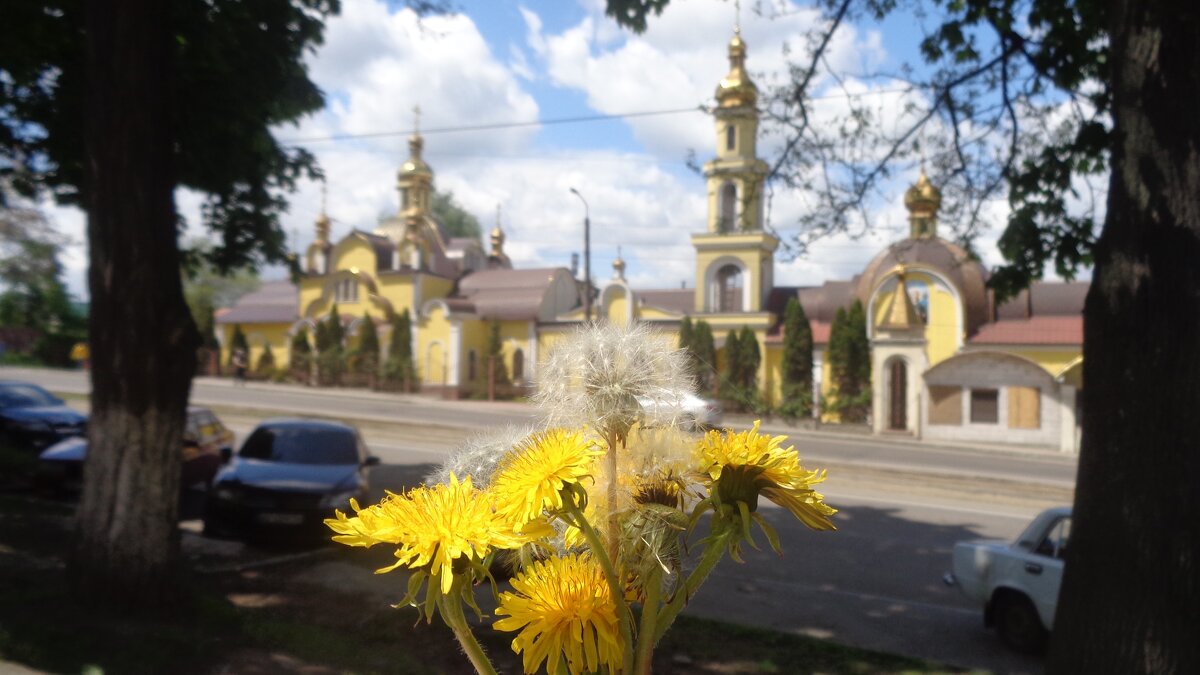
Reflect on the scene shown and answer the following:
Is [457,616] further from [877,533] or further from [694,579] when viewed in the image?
[877,533]

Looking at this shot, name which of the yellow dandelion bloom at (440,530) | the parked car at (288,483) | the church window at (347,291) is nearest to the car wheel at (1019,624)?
the parked car at (288,483)

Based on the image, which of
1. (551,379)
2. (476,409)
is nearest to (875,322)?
(476,409)

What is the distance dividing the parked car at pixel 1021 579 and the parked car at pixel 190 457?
370 inches

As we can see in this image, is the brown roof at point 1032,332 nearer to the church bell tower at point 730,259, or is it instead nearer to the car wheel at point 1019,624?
the church bell tower at point 730,259

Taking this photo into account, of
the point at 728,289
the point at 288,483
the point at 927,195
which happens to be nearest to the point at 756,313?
the point at 728,289

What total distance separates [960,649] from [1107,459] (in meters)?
3.82

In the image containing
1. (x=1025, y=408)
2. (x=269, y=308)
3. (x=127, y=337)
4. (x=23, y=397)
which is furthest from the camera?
(x=269, y=308)

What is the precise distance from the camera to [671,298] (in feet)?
131

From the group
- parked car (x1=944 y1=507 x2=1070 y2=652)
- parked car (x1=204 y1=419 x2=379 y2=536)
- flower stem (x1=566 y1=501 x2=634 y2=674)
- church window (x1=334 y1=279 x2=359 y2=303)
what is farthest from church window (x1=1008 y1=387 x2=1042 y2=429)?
church window (x1=334 y1=279 x2=359 y2=303)

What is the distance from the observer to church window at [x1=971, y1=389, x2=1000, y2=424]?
90.9 ft

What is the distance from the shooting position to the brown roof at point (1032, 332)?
28469 mm

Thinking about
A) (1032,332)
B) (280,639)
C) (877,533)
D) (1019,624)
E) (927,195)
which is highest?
(927,195)

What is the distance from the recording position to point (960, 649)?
7.49 metres

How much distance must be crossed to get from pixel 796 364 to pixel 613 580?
31.6m
